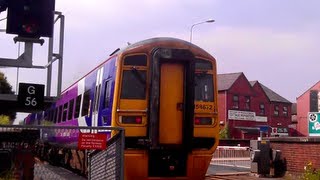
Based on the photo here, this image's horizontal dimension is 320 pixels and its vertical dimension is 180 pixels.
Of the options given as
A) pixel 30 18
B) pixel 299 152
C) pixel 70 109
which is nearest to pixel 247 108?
pixel 299 152

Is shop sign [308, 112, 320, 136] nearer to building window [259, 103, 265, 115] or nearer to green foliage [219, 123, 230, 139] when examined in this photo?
green foliage [219, 123, 230, 139]

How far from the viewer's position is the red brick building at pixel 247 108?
55.3m

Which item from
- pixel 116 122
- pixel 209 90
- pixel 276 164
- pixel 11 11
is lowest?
pixel 276 164

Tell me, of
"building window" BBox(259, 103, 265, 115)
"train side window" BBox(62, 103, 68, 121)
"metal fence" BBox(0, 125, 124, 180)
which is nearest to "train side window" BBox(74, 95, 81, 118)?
"train side window" BBox(62, 103, 68, 121)

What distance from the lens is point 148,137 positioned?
10.4 m

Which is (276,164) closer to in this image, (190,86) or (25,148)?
(190,86)

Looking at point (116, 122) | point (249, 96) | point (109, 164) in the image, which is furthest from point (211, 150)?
point (249, 96)

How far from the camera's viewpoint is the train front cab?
412 inches

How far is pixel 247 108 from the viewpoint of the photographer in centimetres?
5853

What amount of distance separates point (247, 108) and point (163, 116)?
161ft

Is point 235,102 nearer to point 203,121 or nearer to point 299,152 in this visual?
point 299,152

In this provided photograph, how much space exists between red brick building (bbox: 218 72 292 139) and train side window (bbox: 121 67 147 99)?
42.2 m

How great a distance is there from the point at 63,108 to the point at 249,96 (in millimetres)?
43211

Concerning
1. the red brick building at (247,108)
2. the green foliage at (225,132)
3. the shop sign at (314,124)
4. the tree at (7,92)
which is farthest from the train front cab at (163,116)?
the green foliage at (225,132)
